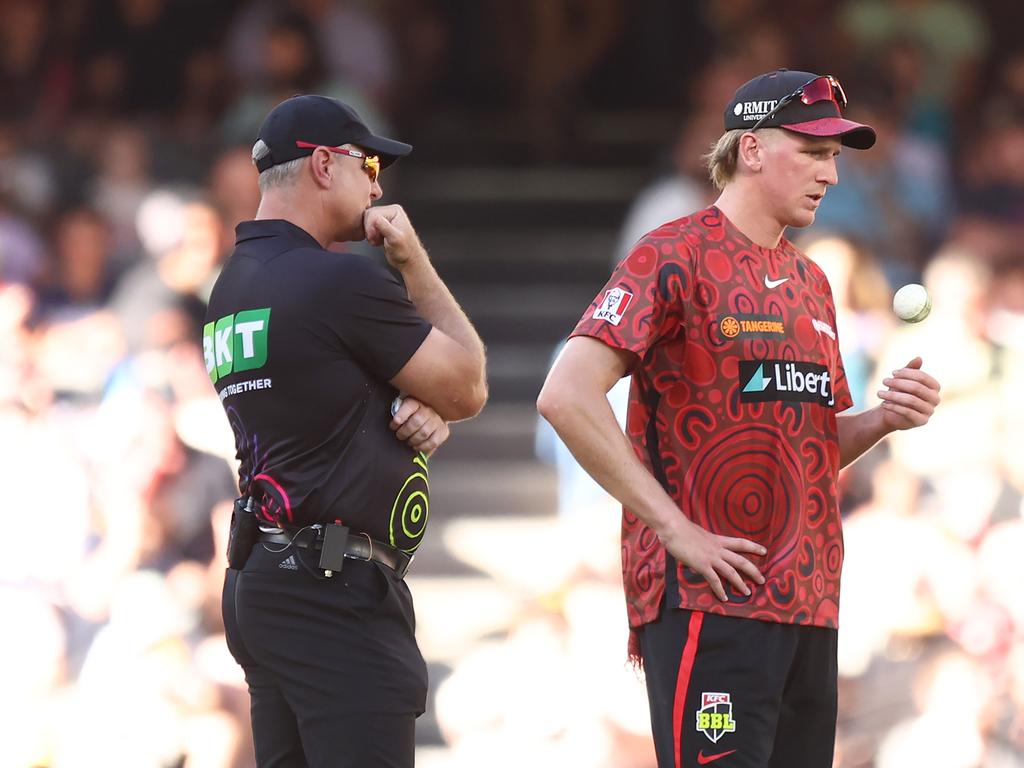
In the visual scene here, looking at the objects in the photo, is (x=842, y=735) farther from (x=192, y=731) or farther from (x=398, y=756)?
(x=398, y=756)

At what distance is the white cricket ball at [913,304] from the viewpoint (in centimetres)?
368

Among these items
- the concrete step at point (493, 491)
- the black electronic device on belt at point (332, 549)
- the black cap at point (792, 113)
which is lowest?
the black electronic device on belt at point (332, 549)

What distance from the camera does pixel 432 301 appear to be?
3.69 metres

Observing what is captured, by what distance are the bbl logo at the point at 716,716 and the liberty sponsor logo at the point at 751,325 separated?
72cm

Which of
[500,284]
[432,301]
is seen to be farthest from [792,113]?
[500,284]

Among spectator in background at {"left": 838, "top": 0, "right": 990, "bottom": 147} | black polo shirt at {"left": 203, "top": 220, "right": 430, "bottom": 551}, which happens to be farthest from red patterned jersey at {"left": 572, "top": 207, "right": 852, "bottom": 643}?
spectator in background at {"left": 838, "top": 0, "right": 990, "bottom": 147}

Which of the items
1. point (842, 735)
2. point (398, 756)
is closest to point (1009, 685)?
point (842, 735)

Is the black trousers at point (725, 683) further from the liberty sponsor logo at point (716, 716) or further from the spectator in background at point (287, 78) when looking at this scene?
the spectator in background at point (287, 78)

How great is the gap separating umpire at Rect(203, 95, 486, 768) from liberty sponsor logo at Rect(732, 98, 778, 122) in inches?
29.3

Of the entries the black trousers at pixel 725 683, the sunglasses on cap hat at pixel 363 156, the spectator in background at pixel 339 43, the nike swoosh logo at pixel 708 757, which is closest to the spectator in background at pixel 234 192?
the spectator in background at pixel 339 43

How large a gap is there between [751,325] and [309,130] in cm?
99

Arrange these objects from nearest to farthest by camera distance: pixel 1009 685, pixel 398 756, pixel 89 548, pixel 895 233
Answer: pixel 398 756 < pixel 1009 685 < pixel 89 548 < pixel 895 233

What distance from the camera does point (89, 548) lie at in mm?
7281

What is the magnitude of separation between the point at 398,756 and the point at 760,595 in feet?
2.57
